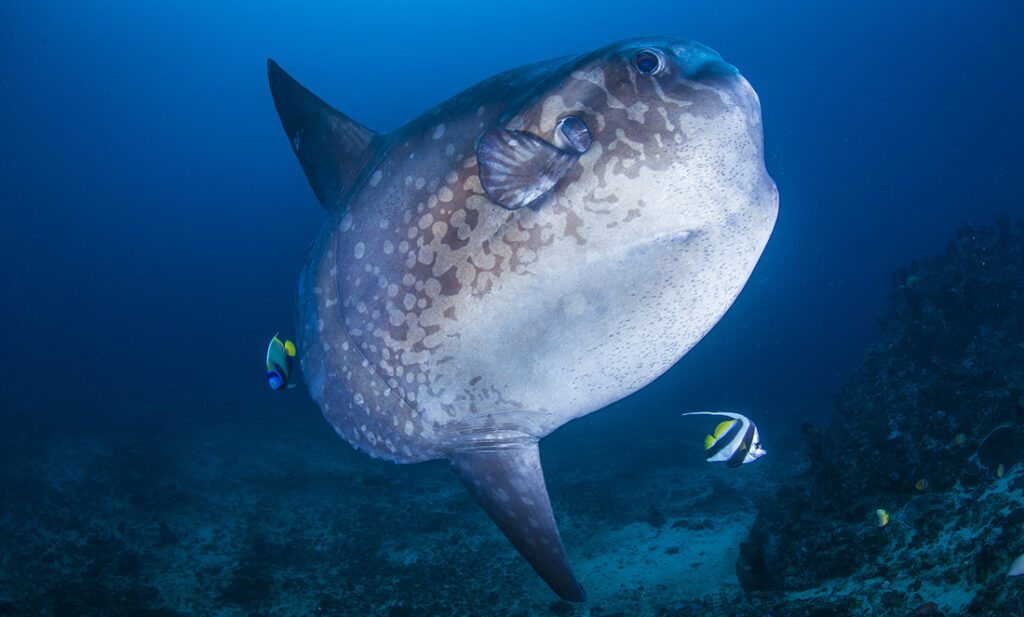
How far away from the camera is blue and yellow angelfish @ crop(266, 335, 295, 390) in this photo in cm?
422

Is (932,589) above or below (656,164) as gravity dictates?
below

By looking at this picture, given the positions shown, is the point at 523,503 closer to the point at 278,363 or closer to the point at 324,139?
the point at 324,139

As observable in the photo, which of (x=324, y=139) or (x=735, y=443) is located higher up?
(x=324, y=139)

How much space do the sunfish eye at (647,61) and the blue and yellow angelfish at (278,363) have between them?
3764mm

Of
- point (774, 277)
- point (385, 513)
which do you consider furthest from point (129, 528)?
point (774, 277)

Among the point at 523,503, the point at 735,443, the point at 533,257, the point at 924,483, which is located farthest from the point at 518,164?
the point at 924,483

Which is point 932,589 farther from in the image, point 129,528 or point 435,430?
point 129,528

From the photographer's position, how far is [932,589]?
119 inches

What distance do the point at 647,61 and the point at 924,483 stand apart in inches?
181

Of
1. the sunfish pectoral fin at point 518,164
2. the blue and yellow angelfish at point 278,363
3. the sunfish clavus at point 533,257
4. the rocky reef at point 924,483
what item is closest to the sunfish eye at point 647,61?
the sunfish clavus at point 533,257

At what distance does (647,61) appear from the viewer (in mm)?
1717

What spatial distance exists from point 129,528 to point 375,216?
314 inches

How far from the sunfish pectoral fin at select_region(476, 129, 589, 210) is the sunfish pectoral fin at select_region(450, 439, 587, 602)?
3.64ft

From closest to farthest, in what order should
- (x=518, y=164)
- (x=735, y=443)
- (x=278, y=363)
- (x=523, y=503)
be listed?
1. (x=518, y=164)
2. (x=523, y=503)
3. (x=735, y=443)
4. (x=278, y=363)
